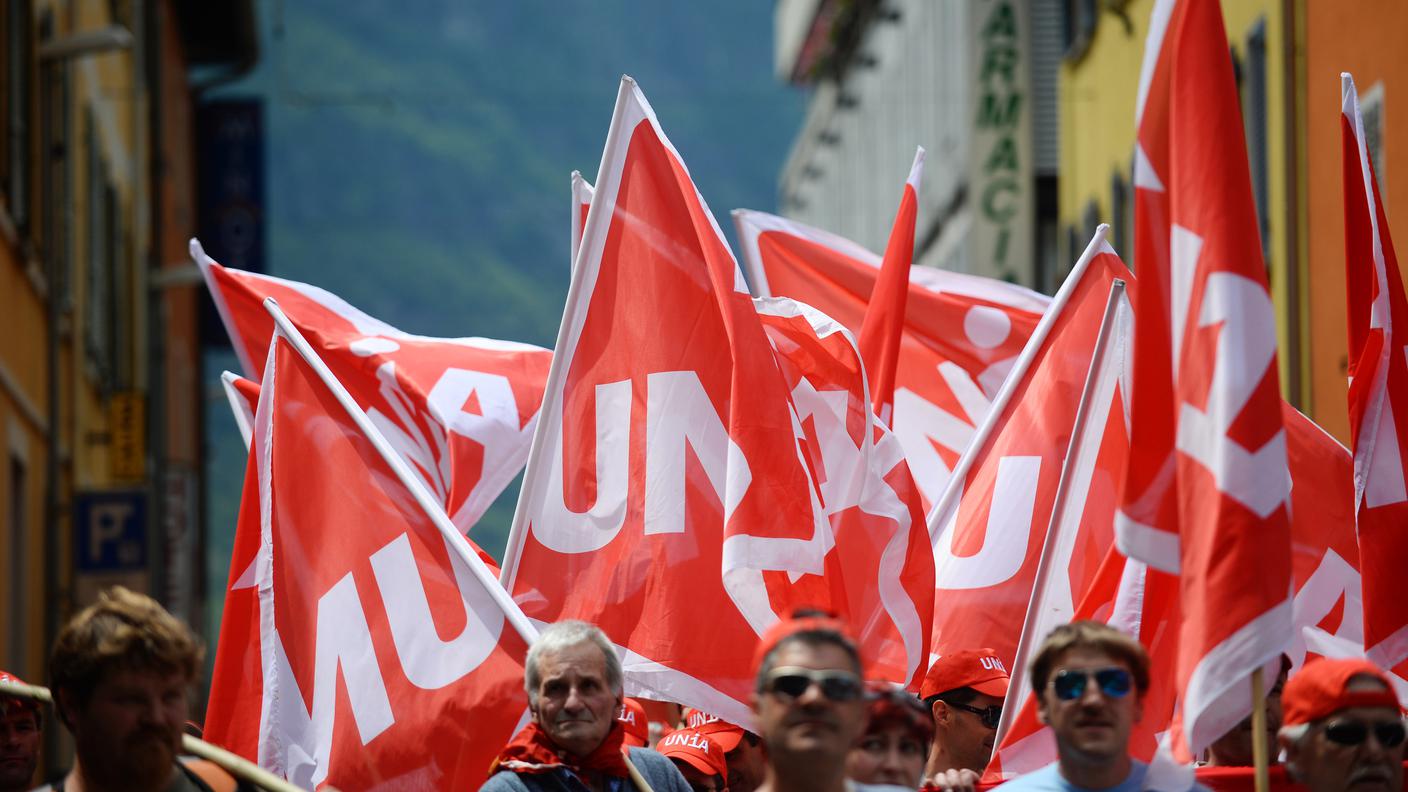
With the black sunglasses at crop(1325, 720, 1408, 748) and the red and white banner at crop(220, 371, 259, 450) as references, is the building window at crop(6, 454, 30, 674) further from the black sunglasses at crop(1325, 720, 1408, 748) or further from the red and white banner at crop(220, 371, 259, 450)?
the black sunglasses at crop(1325, 720, 1408, 748)

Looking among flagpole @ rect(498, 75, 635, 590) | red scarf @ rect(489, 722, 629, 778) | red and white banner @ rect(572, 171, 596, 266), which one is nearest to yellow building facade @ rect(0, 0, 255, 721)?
red and white banner @ rect(572, 171, 596, 266)

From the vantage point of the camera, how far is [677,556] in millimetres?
9266

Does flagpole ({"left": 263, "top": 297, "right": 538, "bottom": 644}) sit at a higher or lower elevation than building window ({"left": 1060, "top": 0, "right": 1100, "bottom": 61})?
lower

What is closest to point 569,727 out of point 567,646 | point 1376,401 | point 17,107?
point 567,646

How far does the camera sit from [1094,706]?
19.4 feet

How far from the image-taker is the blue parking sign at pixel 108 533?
25594 millimetres

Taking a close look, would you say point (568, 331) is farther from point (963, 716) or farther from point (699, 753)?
point (963, 716)

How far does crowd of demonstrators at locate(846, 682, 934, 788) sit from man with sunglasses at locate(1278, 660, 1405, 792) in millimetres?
972

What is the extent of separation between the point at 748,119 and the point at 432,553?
589 ft

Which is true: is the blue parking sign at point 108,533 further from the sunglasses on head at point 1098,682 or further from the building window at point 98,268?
the sunglasses on head at point 1098,682

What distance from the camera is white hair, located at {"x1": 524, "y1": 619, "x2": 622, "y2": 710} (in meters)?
7.24

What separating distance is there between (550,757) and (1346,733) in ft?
7.10

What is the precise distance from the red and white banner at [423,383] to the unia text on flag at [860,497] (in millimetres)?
1714

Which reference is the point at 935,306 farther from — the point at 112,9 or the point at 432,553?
the point at 112,9
